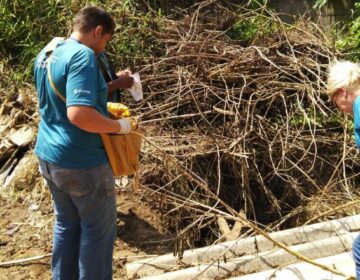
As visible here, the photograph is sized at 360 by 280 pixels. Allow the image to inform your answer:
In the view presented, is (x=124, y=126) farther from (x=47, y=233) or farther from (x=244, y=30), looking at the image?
(x=244, y=30)

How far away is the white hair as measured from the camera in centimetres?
214

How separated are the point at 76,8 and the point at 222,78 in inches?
75.2

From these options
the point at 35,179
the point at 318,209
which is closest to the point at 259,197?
the point at 318,209

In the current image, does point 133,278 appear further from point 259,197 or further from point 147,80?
point 147,80

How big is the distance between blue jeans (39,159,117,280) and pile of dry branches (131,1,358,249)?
42.7 inches

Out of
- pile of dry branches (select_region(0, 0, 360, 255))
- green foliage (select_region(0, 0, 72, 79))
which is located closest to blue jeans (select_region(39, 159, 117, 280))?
pile of dry branches (select_region(0, 0, 360, 255))

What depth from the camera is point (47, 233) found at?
11.9ft

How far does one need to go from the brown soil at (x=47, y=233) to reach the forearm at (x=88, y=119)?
1.39 meters

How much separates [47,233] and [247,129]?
1.81 m

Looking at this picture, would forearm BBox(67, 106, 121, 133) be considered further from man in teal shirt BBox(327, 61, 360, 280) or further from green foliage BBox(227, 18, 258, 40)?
green foliage BBox(227, 18, 258, 40)

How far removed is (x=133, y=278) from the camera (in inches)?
116

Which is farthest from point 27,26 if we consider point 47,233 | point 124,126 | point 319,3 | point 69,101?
point 69,101

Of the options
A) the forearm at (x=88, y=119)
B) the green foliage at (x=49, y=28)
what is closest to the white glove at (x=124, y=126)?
the forearm at (x=88, y=119)

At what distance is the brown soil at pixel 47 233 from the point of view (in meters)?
3.30
